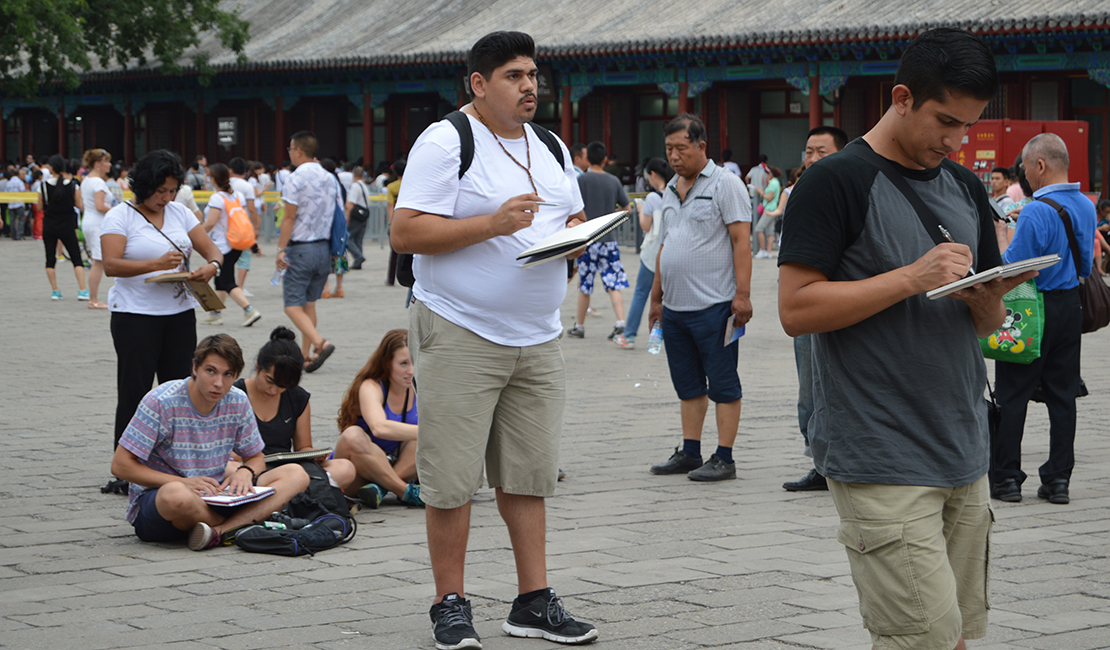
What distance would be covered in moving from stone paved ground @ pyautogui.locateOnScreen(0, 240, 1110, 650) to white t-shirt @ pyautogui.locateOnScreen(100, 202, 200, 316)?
0.92m

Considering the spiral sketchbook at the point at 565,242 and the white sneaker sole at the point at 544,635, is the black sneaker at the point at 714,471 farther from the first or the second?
the spiral sketchbook at the point at 565,242

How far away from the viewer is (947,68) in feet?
9.27

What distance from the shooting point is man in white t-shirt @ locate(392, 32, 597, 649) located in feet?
13.1

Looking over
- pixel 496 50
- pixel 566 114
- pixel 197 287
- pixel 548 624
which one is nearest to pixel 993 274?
pixel 496 50

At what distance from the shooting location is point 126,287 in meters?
6.52

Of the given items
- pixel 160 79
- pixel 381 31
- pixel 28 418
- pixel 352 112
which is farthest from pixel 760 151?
pixel 28 418

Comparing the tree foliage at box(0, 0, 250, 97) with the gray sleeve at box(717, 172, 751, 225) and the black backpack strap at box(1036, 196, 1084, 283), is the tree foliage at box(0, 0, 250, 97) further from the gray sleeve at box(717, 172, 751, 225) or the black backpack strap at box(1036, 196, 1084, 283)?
the black backpack strap at box(1036, 196, 1084, 283)

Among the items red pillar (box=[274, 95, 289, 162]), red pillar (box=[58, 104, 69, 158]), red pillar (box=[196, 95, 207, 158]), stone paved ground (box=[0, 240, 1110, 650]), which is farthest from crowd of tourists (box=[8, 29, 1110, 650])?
red pillar (box=[58, 104, 69, 158])

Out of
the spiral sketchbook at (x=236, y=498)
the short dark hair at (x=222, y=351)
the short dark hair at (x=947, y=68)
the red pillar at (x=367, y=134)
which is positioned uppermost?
the red pillar at (x=367, y=134)

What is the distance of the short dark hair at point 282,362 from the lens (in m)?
6.02

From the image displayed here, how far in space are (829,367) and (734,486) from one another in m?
3.78

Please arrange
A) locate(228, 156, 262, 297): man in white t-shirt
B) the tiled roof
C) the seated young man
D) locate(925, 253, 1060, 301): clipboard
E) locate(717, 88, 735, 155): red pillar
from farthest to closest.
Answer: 1. locate(717, 88, 735, 155): red pillar
2. the tiled roof
3. locate(228, 156, 262, 297): man in white t-shirt
4. the seated young man
5. locate(925, 253, 1060, 301): clipboard

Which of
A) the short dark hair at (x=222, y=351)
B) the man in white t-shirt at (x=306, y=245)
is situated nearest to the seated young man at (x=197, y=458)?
the short dark hair at (x=222, y=351)

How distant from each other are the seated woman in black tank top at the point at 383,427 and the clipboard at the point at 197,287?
864mm
